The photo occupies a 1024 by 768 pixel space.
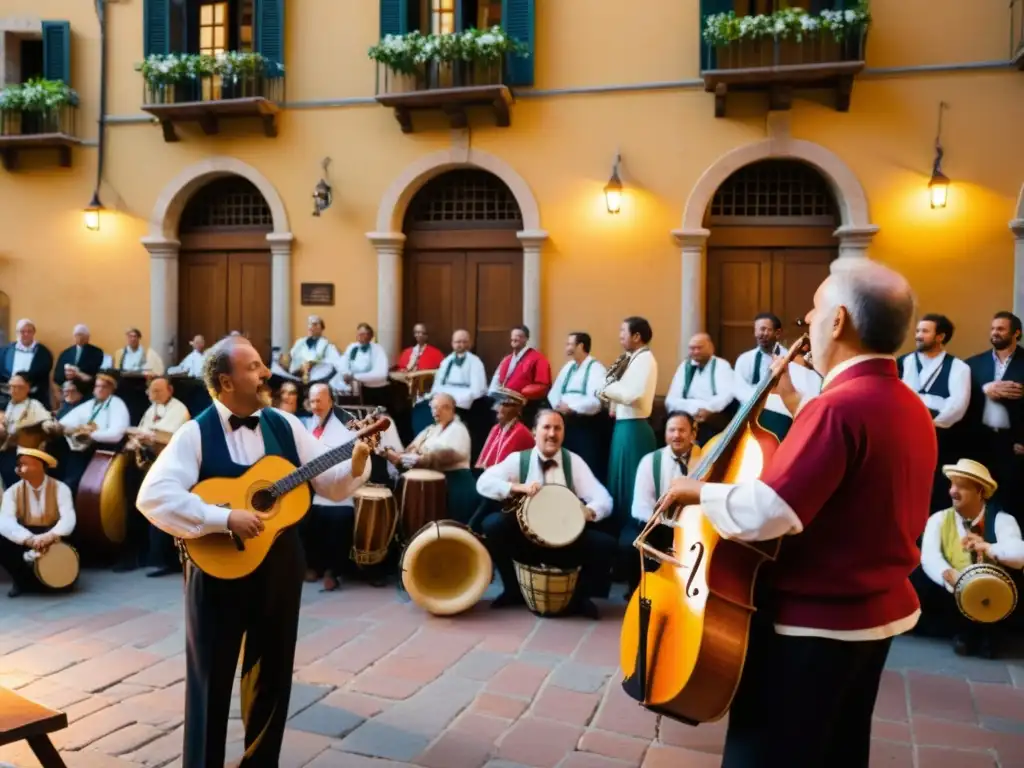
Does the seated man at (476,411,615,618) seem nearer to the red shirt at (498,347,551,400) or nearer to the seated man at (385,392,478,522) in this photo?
the seated man at (385,392,478,522)

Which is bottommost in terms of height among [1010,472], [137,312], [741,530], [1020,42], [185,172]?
[1010,472]

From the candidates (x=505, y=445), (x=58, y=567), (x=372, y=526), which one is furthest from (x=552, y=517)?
(x=58, y=567)

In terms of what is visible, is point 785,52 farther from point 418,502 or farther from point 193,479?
point 193,479

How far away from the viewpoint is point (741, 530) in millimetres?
2053

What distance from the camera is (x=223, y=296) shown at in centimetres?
1133

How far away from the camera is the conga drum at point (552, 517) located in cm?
574

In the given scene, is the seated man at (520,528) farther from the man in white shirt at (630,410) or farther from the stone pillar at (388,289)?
the stone pillar at (388,289)

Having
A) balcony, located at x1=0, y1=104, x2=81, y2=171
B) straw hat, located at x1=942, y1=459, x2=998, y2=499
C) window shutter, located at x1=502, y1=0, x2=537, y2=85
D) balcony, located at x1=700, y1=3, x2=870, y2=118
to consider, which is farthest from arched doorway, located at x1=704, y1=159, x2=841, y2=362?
balcony, located at x1=0, y1=104, x2=81, y2=171

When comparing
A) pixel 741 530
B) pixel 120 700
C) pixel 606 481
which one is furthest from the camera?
pixel 606 481

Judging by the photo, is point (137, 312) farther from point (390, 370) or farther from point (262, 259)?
point (390, 370)

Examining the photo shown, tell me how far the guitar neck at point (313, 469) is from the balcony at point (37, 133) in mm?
9662

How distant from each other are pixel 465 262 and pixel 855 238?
443cm

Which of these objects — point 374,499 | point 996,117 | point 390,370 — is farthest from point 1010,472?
point 390,370

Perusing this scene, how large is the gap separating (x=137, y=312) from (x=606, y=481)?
692cm
